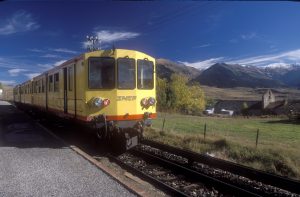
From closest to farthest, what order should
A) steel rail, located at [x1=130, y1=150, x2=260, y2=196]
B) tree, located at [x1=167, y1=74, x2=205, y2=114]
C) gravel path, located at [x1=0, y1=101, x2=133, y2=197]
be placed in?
gravel path, located at [x1=0, y1=101, x2=133, y2=197] → steel rail, located at [x1=130, y1=150, x2=260, y2=196] → tree, located at [x1=167, y1=74, x2=205, y2=114]

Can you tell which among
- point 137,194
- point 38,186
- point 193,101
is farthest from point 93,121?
point 193,101

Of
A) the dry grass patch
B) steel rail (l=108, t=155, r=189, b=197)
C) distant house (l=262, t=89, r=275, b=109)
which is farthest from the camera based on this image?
distant house (l=262, t=89, r=275, b=109)

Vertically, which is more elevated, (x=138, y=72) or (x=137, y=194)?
(x=138, y=72)

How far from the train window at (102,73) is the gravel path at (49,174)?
220 centimetres

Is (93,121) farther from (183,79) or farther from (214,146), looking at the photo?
(183,79)

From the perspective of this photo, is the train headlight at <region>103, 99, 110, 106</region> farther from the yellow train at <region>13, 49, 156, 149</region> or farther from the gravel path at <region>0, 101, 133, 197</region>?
the gravel path at <region>0, 101, 133, 197</region>

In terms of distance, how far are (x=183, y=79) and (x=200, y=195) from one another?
271 feet

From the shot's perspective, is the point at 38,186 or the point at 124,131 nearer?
the point at 38,186

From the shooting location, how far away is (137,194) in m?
7.09

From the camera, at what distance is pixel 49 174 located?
28.5 feet

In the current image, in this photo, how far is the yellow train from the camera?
1192 centimetres

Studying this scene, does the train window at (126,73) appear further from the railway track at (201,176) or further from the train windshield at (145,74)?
the railway track at (201,176)

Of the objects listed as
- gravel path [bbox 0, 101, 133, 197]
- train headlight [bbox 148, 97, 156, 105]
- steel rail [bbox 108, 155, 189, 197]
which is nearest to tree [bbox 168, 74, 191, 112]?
train headlight [bbox 148, 97, 156, 105]

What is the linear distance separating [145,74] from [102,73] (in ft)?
5.04
